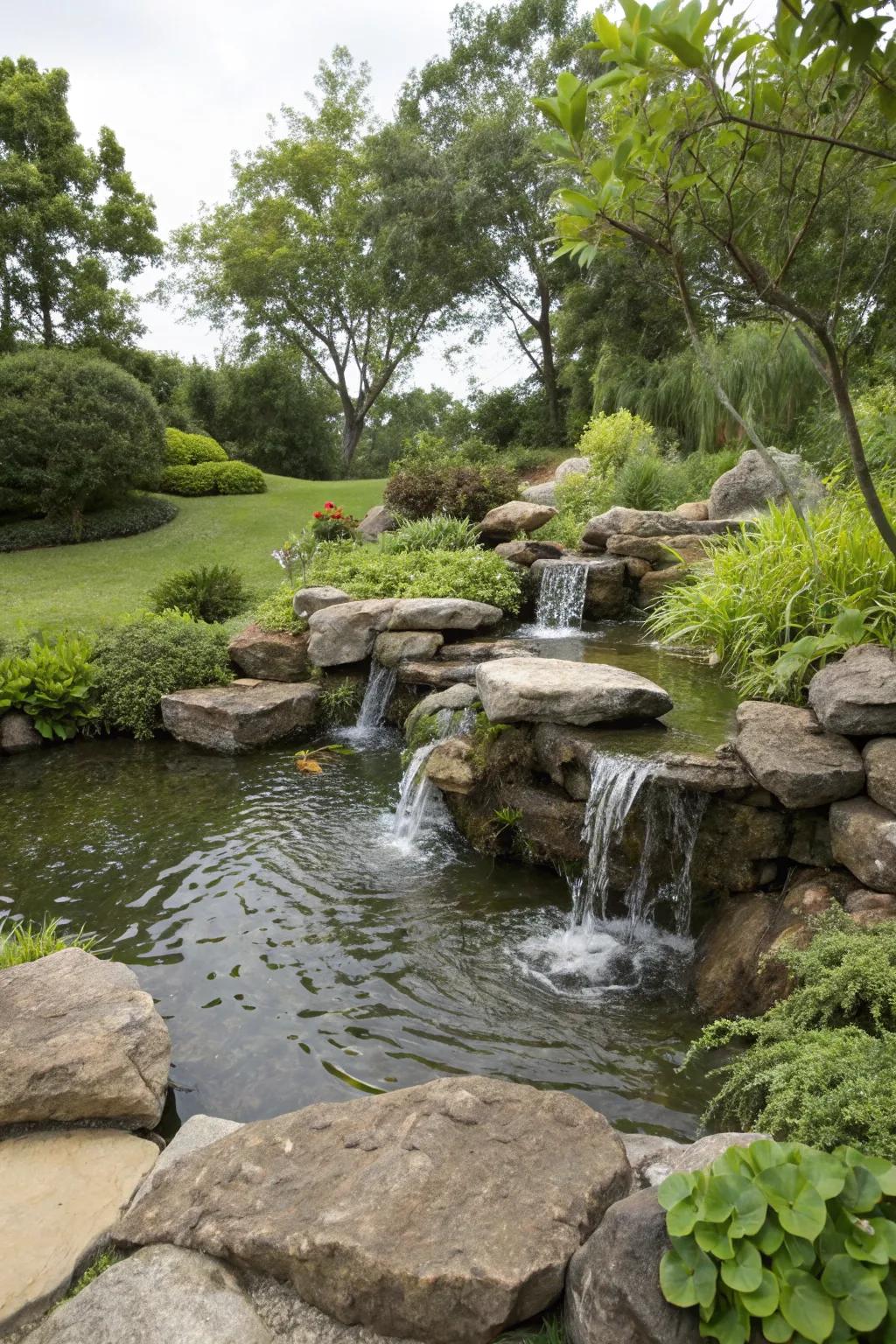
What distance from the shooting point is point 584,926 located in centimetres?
447

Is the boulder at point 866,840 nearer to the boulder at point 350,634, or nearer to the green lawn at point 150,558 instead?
the boulder at point 350,634

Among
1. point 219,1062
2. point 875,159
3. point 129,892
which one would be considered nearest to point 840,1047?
point 219,1062

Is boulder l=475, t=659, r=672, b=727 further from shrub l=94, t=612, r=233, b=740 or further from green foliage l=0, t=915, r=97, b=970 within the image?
shrub l=94, t=612, r=233, b=740

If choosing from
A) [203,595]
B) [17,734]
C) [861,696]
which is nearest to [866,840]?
[861,696]

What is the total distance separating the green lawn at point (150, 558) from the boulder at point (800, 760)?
787cm

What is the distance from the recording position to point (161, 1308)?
6.62 feet

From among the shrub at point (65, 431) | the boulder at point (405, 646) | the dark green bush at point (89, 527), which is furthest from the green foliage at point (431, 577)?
the dark green bush at point (89, 527)

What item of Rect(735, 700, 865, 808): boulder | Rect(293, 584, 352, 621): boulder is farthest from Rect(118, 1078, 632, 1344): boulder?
Rect(293, 584, 352, 621): boulder

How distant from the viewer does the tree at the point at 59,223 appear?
711 inches

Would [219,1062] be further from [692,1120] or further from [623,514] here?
[623,514]

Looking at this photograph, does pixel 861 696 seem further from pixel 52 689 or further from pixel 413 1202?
pixel 52 689

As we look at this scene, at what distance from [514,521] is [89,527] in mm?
10874

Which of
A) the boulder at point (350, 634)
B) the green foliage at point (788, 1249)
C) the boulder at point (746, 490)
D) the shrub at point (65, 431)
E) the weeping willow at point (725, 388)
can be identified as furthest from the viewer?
the shrub at point (65, 431)

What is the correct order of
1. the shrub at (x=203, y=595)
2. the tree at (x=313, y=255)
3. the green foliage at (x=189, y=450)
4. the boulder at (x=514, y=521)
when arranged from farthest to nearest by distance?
the tree at (x=313, y=255) < the green foliage at (x=189, y=450) < the boulder at (x=514, y=521) < the shrub at (x=203, y=595)
